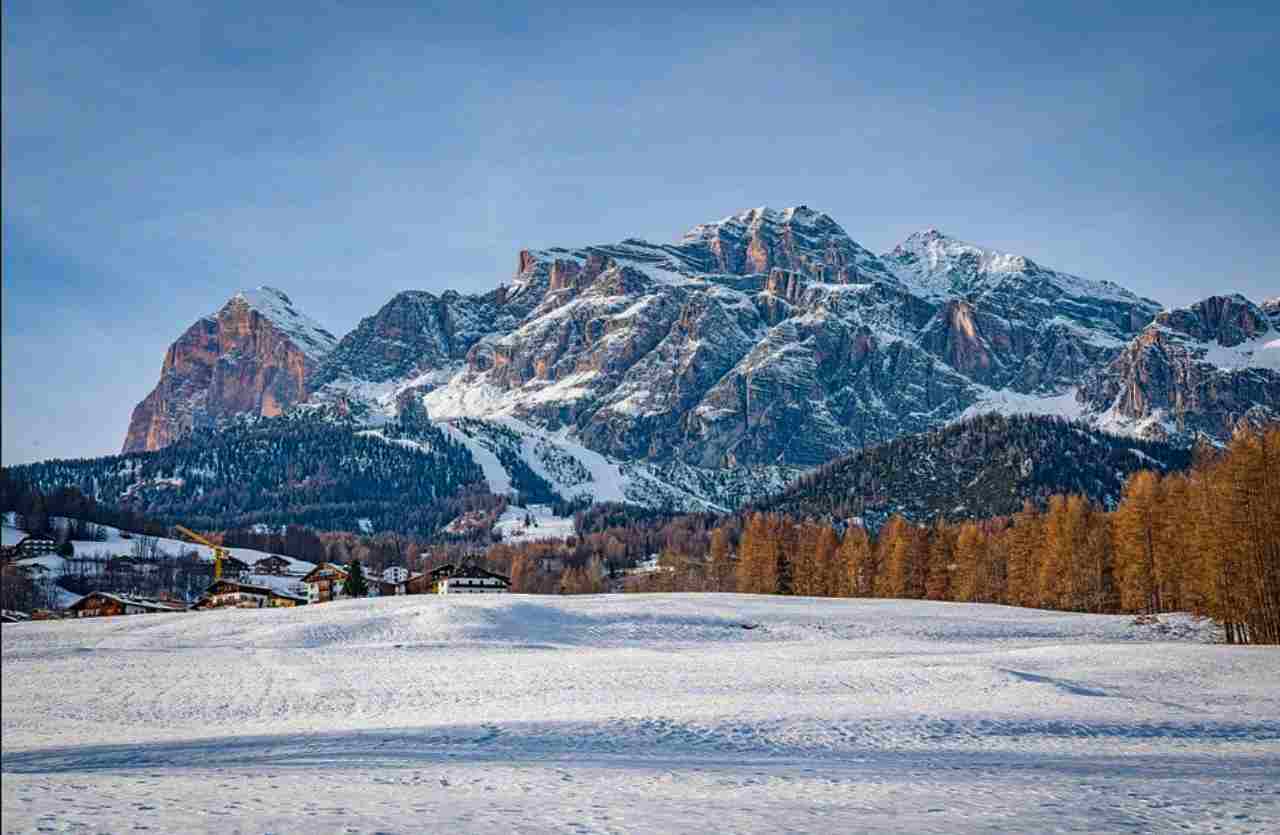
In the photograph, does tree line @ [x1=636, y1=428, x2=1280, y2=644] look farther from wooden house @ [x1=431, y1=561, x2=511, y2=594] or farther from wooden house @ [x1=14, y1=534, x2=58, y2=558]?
wooden house @ [x1=14, y1=534, x2=58, y2=558]

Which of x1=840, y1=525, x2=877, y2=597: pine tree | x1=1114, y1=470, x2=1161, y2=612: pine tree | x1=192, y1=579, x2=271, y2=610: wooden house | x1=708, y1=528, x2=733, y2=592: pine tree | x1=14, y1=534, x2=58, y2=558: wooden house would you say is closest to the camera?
x1=1114, y1=470, x2=1161, y2=612: pine tree

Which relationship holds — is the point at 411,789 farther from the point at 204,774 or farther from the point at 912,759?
the point at 912,759

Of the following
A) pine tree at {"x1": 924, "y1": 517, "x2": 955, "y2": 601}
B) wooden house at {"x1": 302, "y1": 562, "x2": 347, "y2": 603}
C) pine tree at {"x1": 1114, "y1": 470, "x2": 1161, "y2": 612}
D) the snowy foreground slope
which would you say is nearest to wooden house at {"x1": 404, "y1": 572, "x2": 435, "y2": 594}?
wooden house at {"x1": 302, "y1": 562, "x2": 347, "y2": 603}

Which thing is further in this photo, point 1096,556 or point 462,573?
point 462,573

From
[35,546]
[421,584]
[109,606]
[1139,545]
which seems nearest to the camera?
[1139,545]

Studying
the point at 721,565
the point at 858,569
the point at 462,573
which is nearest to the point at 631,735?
the point at 858,569

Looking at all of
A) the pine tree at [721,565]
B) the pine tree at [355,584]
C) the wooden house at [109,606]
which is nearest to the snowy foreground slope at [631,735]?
the wooden house at [109,606]

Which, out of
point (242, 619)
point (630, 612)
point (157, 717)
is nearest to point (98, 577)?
point (242, 619)

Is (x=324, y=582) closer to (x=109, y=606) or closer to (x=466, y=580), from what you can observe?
(x=466, y=580)

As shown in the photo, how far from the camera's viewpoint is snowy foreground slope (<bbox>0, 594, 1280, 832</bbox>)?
1831cm

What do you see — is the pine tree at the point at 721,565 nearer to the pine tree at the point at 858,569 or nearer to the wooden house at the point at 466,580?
the pine tree at the point at 858,569

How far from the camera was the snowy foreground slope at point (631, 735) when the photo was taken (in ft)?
60.1

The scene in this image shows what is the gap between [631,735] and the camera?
95.5 ft

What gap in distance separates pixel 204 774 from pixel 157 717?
1480 centimetres
